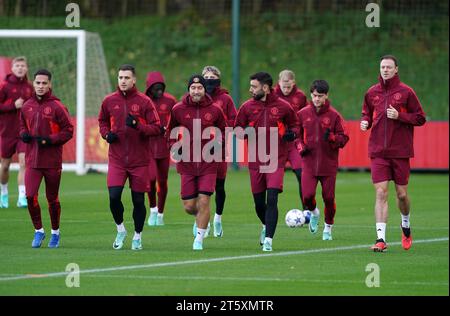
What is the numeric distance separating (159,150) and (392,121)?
16.8ft

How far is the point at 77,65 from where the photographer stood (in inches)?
1266

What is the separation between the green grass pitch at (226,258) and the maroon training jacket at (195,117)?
1075 mm

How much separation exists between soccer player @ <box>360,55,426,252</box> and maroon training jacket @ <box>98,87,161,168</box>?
288 cm

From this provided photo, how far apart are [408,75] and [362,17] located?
9.16ft

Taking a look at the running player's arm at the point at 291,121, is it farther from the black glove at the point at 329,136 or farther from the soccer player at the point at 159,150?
the soccer player at the point at 159,150

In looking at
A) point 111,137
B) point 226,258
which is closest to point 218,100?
point 111,137

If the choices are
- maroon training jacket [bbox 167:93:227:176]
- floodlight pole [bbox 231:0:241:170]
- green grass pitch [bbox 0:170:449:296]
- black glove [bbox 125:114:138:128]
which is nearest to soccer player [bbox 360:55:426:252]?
green grass pitch [bbox 0:170:449:296]

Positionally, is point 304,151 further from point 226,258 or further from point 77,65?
point 77,65

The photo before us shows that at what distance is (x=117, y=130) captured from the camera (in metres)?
15.4

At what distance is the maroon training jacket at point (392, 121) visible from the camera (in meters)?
15.7

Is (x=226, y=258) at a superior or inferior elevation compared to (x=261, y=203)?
inferior

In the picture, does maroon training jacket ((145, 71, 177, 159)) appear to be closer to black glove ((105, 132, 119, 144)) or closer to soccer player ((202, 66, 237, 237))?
soccer player ((202, 66, 237, 237))

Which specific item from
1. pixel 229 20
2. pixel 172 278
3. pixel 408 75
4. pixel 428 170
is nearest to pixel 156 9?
pixel 229 20
